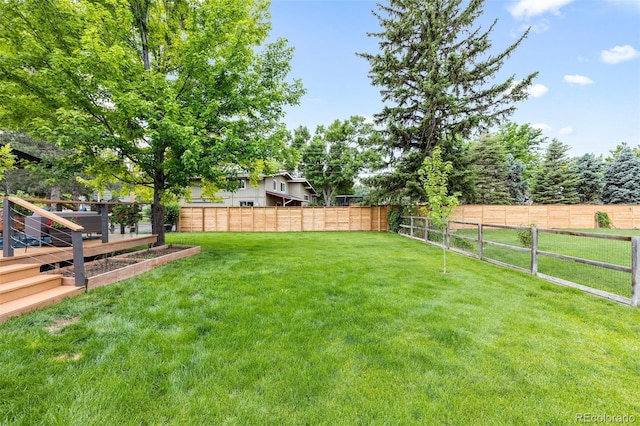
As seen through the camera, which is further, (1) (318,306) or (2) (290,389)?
(1) (318,306)

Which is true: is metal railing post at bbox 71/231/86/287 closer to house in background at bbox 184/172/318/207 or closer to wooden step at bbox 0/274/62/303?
wooden step at bbox 0/274/62/303

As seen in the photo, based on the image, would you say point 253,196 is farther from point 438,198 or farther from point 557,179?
point 557,179

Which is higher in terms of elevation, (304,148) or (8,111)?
(304,148)

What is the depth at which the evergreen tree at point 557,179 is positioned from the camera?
974 inches

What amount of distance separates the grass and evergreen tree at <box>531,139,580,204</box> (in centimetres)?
2618

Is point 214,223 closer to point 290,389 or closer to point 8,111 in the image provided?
point 8,111

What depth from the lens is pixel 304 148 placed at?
29.1m

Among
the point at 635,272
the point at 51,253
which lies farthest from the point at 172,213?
the point at 635,272

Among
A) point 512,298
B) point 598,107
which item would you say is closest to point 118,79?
point 512,298

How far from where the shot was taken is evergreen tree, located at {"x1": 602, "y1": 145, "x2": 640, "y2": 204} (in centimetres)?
2461

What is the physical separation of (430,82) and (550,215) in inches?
527

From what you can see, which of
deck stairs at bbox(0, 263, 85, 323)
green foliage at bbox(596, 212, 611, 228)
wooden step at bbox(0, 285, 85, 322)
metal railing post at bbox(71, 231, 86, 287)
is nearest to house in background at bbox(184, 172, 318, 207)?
metal railing post at bbox(71, 231, 86, 287)

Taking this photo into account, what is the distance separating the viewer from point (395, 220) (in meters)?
15.8

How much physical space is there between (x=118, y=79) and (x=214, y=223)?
11338mm
